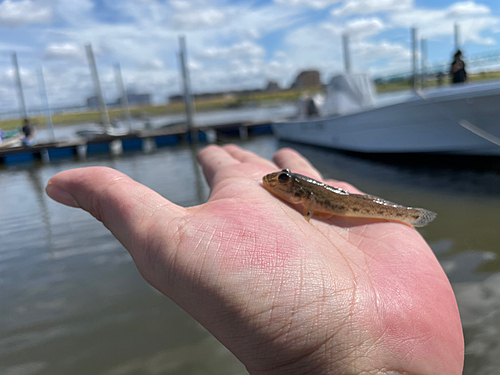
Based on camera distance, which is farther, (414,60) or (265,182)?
(414,60)

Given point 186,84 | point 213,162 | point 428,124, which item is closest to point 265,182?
point 213,162

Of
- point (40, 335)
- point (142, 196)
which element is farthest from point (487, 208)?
point (40, 335)

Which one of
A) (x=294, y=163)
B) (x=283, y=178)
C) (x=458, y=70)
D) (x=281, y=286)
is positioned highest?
(x=458, y=70)

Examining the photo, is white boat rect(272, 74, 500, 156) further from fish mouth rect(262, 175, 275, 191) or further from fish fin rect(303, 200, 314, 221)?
fish mouth rect(262, 175, 275, 191)

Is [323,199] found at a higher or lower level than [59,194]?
lower

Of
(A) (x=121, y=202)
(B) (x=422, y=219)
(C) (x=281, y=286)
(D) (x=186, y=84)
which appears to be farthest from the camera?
(D) (x=186, y=84)

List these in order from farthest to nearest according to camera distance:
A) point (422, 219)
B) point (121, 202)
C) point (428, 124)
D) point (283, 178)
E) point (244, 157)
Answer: point (428, 124), point (244, 157), point (422, 219), point (283, 178), point (121, 202)

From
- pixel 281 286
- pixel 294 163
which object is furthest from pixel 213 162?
pixel 281 286

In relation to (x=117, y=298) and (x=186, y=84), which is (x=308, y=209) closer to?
(x=117, y=298)
